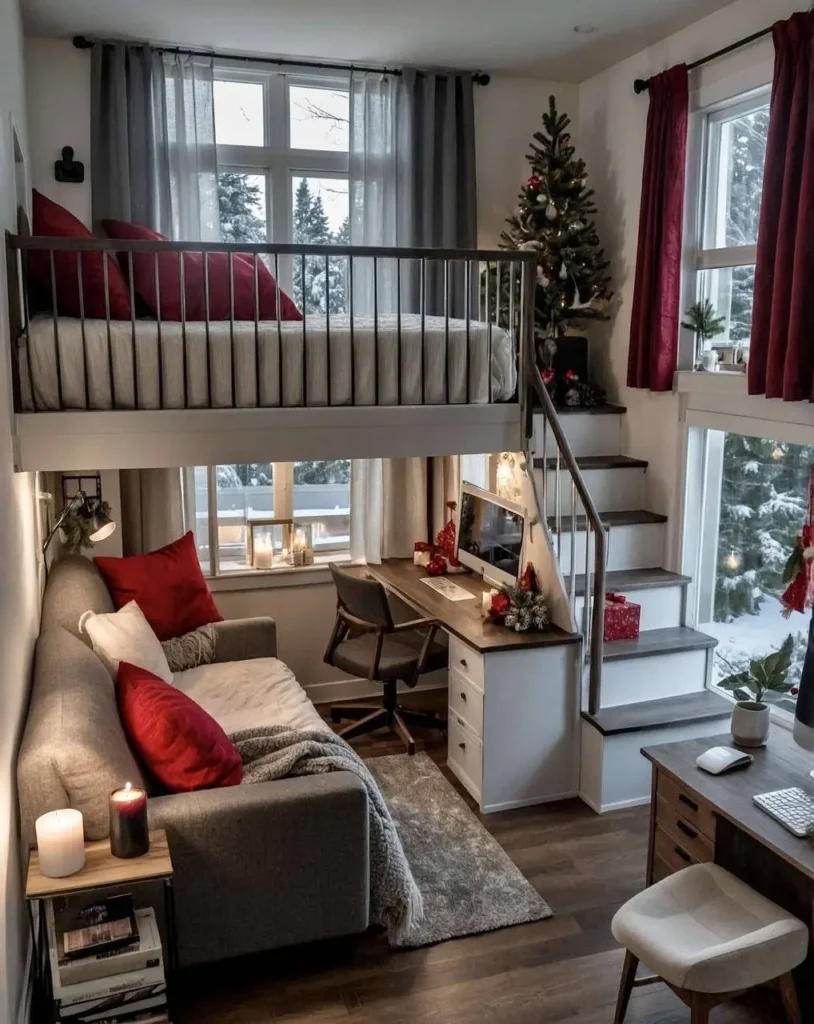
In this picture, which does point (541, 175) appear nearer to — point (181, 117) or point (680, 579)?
point (181, 117)

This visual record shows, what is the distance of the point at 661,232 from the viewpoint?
406cm

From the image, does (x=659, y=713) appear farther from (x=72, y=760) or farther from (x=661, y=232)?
(x=72, y=760)

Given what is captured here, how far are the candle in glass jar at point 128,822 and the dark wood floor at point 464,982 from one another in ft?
1.97

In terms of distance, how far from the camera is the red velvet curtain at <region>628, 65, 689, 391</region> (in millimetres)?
3988

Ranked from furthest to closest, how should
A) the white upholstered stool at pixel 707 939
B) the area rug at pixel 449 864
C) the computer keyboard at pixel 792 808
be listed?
the area rug at pixel 449 864 → the computer keyboard at pixel 792 808 → the white upholstered stool at pixel 707 939

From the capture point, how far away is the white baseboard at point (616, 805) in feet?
12.1

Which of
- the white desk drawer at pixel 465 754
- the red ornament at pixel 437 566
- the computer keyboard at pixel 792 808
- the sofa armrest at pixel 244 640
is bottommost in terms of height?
the white desk drawer at pixel 465 754

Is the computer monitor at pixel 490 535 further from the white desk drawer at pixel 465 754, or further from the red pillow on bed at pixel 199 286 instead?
the red pillow on bed at pixel 199 286

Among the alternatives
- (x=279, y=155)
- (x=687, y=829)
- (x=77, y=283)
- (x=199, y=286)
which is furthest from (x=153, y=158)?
(x=687, y=829)

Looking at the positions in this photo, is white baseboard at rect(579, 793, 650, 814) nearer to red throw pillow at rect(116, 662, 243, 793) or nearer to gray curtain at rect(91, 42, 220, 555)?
red throw pillow at rect(116, 662, 243, 793)

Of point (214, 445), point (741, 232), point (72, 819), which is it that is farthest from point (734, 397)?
point (72, 819)

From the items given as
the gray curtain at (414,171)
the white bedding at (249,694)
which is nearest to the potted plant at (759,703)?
the white bedding at (249,694)

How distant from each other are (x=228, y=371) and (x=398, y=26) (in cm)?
192

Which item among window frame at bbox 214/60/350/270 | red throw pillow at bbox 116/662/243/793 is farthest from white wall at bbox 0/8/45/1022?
window frame at bbox 214/60/350/270
